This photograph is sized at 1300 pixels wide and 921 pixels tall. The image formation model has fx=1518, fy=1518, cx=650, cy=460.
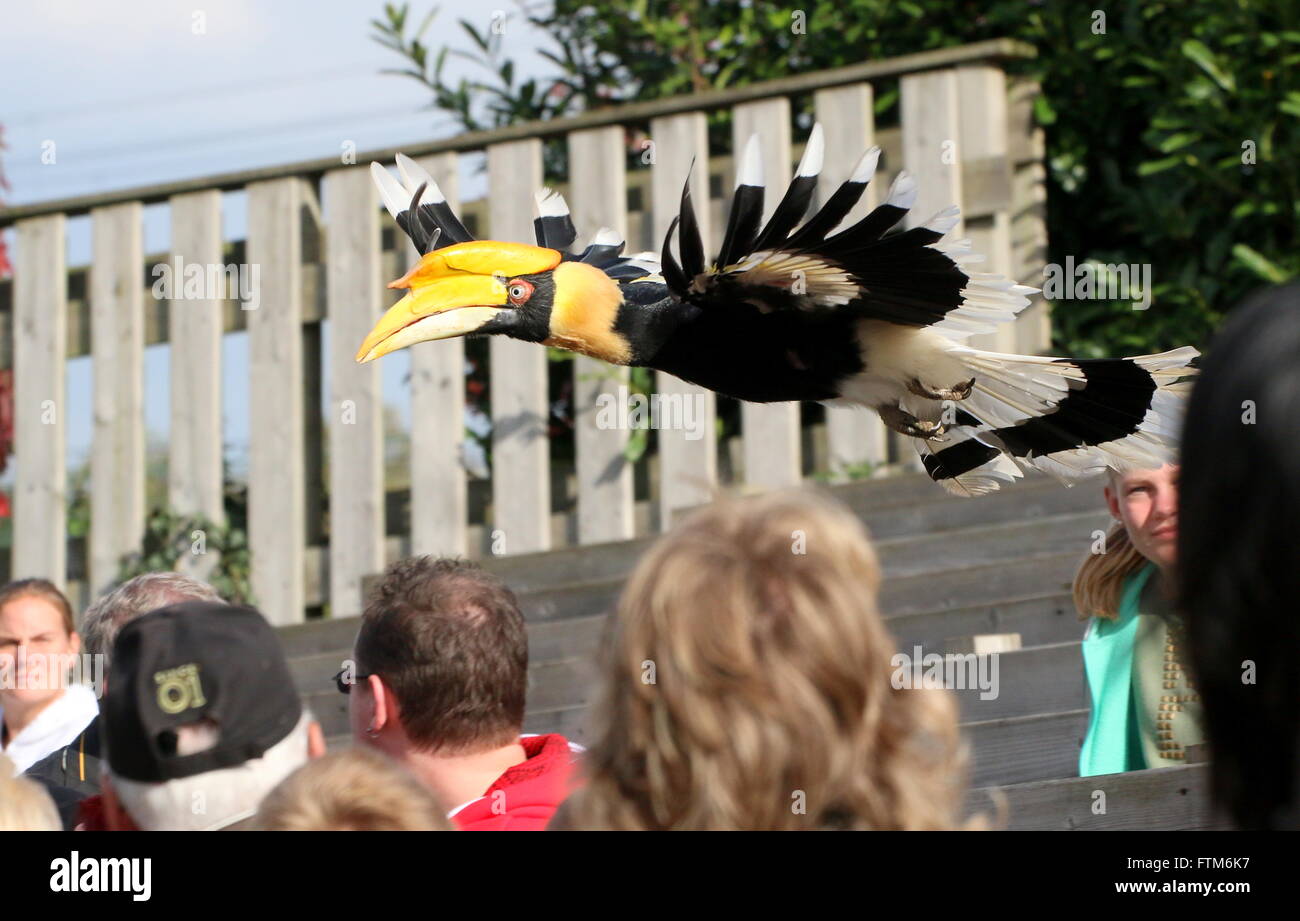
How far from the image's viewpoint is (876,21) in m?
7.01

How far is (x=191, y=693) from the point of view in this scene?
5.51ft

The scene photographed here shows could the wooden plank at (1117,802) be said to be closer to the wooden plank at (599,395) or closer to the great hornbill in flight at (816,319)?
the great hornbill in flight at (816,319)

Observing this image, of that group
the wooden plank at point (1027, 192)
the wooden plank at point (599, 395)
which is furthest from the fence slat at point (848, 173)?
the wooden plank at point (599, 395)

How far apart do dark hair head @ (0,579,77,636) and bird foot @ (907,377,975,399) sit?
213 centimetres

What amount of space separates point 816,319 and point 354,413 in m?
3.94

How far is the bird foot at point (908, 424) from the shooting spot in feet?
11.1

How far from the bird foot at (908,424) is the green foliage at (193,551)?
160 inches

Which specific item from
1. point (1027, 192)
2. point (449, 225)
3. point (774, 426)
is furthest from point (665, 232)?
point (449, 225)

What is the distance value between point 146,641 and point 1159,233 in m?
5.40

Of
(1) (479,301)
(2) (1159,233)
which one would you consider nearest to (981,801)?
(1) (479,301)

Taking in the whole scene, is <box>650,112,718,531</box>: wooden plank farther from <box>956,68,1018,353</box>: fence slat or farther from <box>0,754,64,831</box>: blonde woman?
<box>0,754,64,831</box>: blonde woman

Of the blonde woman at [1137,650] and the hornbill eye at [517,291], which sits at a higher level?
the hornbill eye at [517,291]

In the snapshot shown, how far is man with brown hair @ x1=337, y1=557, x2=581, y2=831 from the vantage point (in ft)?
7.45
